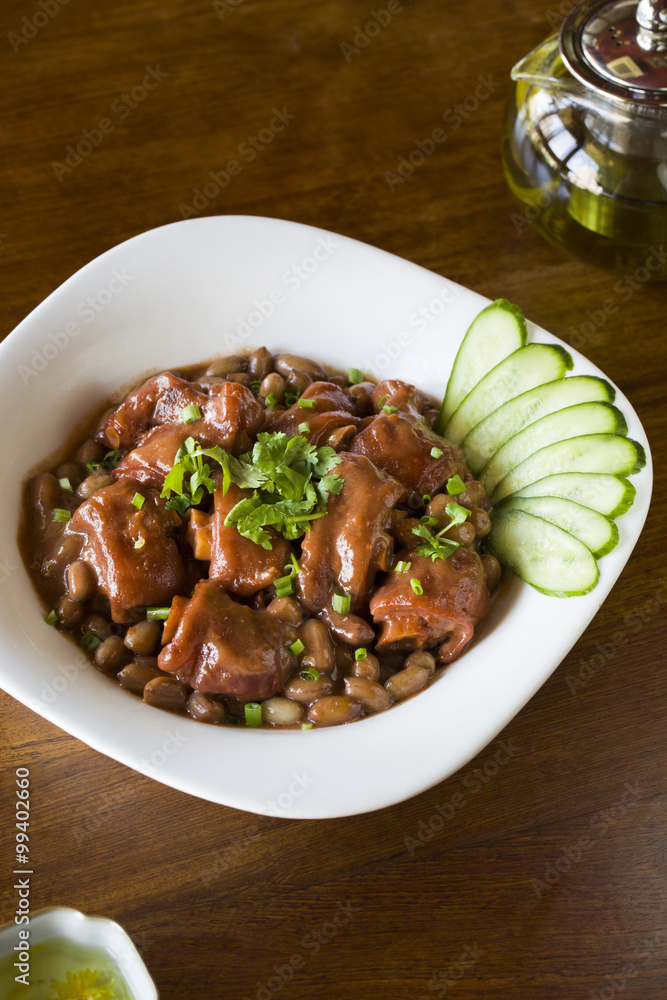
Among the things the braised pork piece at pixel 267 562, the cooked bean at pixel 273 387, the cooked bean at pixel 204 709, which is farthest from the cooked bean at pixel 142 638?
the cooked bean at pixel 273 387

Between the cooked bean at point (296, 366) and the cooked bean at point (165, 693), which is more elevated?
the cooked bean at point (296, 366)

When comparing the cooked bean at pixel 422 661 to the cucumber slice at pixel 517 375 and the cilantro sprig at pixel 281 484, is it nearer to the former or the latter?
the cilantro sprig at pixel 281 484

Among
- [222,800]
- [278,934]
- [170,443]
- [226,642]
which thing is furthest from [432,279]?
[278,934]

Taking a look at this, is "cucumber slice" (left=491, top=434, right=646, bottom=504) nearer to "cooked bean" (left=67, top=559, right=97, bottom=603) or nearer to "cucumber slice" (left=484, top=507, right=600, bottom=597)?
"cucumber slice" (left=484, top=507, right=600, bottom=597)

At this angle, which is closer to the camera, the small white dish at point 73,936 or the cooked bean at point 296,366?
the small white dish at point 73,936

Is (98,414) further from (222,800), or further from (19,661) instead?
(222,800)
